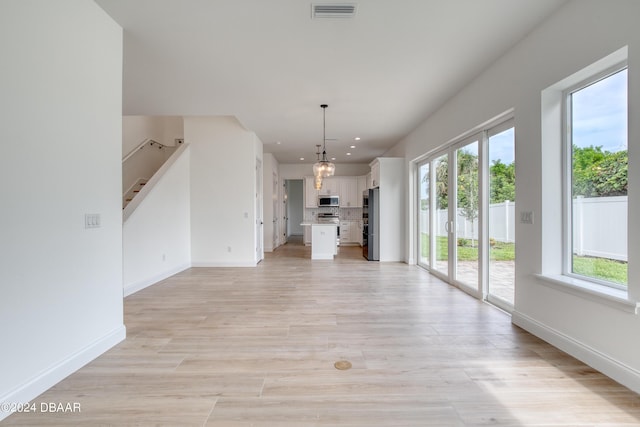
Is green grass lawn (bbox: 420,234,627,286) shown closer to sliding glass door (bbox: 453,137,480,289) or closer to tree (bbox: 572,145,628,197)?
sliding glass door (bbox: 453,137,480,289)

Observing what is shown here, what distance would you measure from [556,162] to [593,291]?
1.15 meters

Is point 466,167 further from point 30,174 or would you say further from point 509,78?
point 30,174

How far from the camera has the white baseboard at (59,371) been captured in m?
1.65

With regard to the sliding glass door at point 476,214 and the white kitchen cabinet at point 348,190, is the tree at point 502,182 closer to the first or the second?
the sliding glass door at point 476,214

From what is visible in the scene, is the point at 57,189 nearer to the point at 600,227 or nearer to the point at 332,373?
the point at 332,373

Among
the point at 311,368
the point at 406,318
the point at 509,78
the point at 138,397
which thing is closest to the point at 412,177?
the point at 509,78

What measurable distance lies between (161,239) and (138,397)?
12.1 feet


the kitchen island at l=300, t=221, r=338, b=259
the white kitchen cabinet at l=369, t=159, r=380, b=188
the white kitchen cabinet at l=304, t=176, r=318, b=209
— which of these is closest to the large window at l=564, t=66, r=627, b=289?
the white kitchen cabinet at l=369, t=159, r=380, b=188

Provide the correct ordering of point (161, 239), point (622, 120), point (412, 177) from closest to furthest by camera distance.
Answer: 1. point (622, 120)
2. point (161, 239)
3. point (412, 177)

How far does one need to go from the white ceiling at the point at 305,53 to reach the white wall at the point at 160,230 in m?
1.27

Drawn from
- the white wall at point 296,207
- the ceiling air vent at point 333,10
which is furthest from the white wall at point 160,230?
the white wall at point 296,207

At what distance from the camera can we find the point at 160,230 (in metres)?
4.93

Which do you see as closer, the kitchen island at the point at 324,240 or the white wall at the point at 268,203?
the kitchen island at the point at 324,240

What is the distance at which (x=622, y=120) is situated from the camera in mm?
2062
